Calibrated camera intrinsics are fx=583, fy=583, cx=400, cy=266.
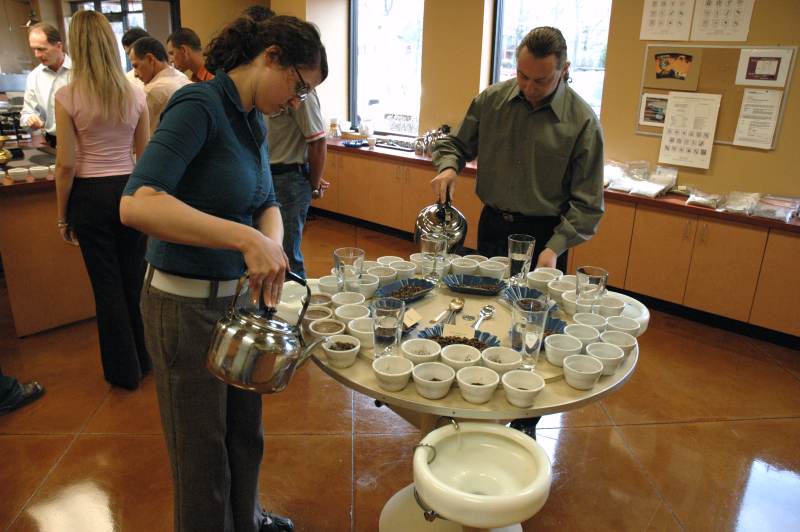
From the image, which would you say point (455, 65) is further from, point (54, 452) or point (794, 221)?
point (54, 452)

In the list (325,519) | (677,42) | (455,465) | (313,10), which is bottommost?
(325,519)

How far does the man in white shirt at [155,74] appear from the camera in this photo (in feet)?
11.1

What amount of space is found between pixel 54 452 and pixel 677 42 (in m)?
4.47

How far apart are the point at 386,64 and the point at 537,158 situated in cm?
444

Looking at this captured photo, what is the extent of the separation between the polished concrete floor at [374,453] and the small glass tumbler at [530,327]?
990 millimetres

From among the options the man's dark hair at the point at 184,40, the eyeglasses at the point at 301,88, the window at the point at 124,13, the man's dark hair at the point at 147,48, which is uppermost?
the window at the point at 124,13

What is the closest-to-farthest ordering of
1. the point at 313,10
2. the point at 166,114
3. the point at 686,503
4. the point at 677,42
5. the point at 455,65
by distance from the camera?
the point at 166,114 → the point at 686,503 → the point at 677,42 → the point at 455,65 → the point at 313,10

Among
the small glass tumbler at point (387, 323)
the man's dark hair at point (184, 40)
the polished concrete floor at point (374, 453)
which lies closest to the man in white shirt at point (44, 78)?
the man's dark hair at point (184, 40)

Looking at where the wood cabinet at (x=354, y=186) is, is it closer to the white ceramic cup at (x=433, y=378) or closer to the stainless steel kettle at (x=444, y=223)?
the stainless steel kettle at (x=444, y=223)

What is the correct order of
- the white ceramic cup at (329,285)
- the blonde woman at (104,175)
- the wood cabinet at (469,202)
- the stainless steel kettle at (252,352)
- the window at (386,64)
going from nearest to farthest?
the stainless steel kettle at (252,352) → the white ceramic cup at (329,285) → the blonde woman at (104,175) → the wood cabinet at (469,202) → the window at (386,64)

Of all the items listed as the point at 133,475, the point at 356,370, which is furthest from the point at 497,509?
the point at 133,475

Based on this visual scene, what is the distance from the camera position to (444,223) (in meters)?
2.26

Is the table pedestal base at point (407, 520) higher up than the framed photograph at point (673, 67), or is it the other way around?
the framed photograph at point (673, 67)

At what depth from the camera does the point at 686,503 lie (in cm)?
237
